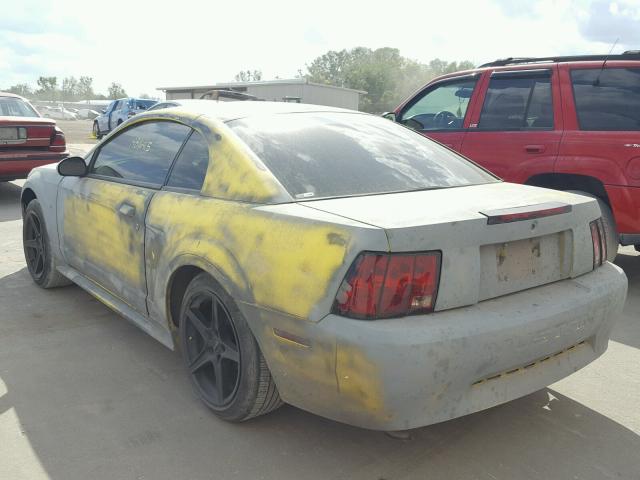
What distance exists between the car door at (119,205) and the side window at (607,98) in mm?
3564

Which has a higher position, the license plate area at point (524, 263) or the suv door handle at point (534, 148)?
the suv door handle at point (534, 148)

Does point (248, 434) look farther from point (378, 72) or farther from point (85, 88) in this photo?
point (85, 88)

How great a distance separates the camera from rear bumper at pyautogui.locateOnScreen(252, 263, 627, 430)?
2.00 m

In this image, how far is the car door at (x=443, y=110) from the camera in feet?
18.6

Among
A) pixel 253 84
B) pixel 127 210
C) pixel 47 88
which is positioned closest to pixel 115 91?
pixel 47 88

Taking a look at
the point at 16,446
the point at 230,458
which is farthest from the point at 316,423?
the point at 16,446

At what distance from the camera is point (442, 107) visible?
237 inches

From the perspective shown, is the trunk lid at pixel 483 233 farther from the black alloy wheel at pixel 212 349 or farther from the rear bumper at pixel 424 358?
the black alloy wheel at pixel 212 349

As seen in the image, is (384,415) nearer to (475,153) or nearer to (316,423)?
(316,423)

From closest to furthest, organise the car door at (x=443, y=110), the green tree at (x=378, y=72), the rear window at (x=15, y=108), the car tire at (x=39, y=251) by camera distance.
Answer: the car tire at (x=39, y=251) < the car door at (x=443, y=110) < the rear window at (x=15, y=108) < the green tree at (x=378, y=72)

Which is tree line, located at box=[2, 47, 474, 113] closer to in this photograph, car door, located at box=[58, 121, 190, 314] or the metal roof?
the metal roof

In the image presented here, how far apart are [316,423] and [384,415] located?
2.45 feet

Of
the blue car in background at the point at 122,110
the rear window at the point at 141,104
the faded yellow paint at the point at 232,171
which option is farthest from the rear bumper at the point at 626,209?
the rear window at the point at 141,104

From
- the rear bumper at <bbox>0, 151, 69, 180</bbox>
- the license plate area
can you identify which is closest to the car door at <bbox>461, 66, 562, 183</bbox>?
the license plate area
